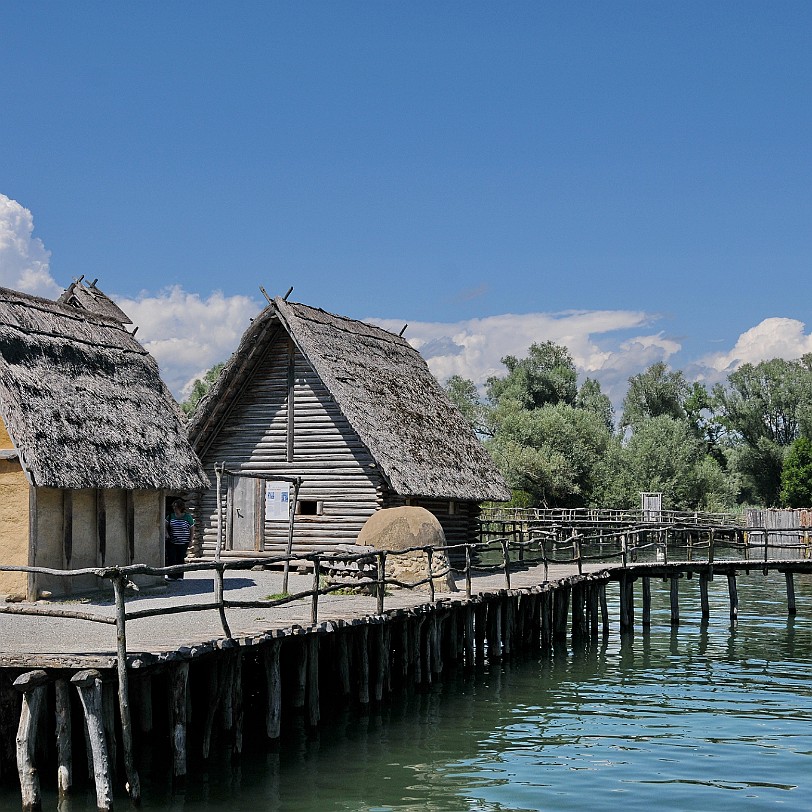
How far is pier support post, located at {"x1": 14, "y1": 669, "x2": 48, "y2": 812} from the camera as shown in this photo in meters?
10.8

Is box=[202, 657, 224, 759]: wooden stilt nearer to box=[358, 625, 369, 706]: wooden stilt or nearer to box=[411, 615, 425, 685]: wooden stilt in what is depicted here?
box=[358, 625, 369, 706]: wooden stilt

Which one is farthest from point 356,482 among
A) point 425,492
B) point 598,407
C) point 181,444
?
point 598,407

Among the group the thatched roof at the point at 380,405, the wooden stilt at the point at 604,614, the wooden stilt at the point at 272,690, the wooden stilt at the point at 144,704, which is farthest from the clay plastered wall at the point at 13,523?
the wooden stilt at the point at 604,614

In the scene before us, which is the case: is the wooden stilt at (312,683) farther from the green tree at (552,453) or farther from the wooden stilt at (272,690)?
the green tree at (552,453)

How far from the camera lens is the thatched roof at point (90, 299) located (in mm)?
30062

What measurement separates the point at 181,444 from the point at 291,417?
6175 mm

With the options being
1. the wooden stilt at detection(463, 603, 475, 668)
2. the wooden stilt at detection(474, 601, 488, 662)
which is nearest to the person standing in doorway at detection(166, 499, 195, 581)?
the wooden stilt at detection(463, 603, 475, 668)

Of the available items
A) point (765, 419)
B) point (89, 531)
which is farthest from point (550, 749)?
point (765, 419)

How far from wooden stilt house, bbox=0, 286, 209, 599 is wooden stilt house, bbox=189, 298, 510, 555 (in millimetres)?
4874

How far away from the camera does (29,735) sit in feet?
36.0

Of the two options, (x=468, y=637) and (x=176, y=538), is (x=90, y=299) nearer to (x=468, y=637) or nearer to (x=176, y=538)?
(x=176, y=538)

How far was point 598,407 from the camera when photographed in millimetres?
91938

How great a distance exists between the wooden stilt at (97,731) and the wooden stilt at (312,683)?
15.2ft

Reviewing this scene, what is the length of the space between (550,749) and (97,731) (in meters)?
6.33
